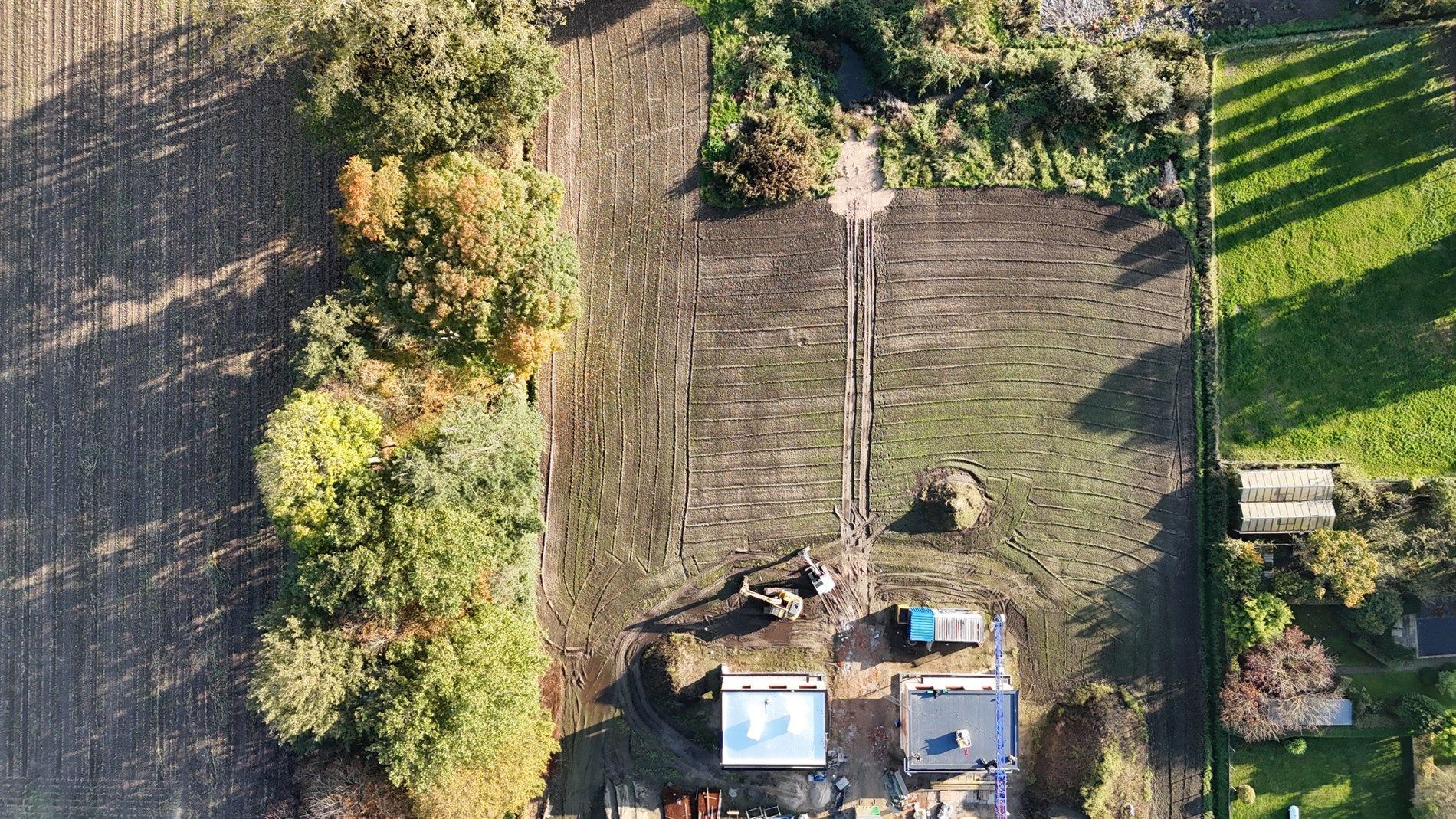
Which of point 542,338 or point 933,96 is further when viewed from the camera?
point 933,96

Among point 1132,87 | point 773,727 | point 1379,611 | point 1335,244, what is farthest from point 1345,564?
A: point 773,727

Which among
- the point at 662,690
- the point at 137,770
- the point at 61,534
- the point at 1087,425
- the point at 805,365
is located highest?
the point at 805,365

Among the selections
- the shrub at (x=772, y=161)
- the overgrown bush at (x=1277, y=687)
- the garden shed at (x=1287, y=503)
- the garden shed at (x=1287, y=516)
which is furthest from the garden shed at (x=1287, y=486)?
the shrub at (x=772, y=161)

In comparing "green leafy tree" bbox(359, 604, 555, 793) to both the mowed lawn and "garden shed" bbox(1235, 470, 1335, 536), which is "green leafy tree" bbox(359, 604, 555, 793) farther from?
the mowed lawn

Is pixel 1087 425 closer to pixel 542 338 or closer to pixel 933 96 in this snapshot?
pixel 933 96

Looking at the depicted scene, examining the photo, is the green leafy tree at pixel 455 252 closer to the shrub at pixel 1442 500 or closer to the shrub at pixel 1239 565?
the shrub at pixel 1239 565

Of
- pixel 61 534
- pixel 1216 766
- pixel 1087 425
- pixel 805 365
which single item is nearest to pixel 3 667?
pixel 61 534

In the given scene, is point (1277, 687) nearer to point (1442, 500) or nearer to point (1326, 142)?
point (1442, 500)
